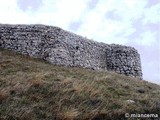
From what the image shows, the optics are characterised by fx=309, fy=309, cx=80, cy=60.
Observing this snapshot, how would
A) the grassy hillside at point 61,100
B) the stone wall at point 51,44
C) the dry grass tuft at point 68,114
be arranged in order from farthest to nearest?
the stone wall at point 51,44
the grassy hillside at point 61,100
the dry grass tuft at point 68,114

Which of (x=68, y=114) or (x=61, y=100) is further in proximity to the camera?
(x=61, y=100)

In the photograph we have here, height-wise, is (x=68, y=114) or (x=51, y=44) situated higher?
(x=51, y=44)

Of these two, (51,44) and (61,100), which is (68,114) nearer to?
(61,100)

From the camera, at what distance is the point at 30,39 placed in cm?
2138

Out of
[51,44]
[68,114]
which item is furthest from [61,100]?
[51,44]

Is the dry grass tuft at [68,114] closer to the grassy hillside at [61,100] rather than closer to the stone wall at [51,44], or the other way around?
the grassy hillside at [61,100]

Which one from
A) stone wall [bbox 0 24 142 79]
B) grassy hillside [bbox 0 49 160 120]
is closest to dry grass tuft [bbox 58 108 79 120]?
grassy hillside [bbox 0 49 160 120]

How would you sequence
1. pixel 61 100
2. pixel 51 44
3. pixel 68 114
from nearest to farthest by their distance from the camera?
pixel 68 114 < pixel 61 100 < pixel 51 44

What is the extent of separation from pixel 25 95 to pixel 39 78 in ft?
7.12

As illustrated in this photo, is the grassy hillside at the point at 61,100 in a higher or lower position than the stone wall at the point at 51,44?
lower

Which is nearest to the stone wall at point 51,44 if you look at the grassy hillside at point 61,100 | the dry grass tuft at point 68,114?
the grassy hillside at point 61,100

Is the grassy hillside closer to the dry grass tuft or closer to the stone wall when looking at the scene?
the dry grass tuft

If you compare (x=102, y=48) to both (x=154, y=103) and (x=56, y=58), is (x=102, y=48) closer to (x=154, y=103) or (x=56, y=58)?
(x=56, y=58)

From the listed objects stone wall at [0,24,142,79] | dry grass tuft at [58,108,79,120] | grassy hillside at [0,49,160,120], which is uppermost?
stone wall at [0,24,142,79]
